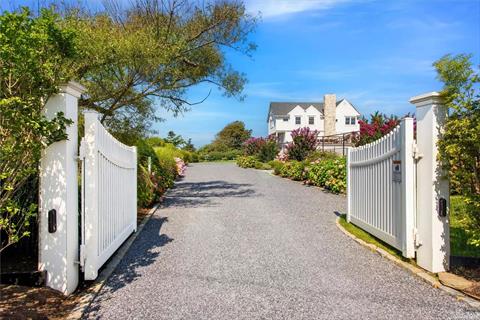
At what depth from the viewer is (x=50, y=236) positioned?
4027mm

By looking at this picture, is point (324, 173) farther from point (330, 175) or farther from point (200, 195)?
point (200, 195)

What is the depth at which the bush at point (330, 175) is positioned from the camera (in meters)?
12.8

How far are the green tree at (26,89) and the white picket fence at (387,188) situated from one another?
12.8 feet

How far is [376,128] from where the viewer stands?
46.0 ft

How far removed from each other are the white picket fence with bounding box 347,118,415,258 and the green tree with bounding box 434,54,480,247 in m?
0.66

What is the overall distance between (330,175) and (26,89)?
11.2 m

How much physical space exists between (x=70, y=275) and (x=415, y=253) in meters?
4.01

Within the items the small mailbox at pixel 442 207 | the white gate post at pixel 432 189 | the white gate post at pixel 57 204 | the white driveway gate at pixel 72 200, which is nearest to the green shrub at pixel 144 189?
the white driveway gate at pixel 72 200

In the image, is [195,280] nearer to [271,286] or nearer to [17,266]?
[271,286]

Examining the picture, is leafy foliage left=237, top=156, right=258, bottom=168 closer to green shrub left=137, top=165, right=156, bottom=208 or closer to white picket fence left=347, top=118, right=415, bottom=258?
green shrub left=137, top=165, right=156, bottom=208

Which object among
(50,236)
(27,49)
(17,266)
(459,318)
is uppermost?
(27,49)

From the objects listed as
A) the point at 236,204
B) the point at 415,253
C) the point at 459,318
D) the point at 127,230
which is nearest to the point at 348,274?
the point at 415,253

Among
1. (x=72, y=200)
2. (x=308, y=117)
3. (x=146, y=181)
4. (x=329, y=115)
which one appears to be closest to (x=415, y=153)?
(x=72, y=200)

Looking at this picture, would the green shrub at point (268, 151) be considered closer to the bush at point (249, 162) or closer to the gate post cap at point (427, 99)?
the bush at point (249, 162)
